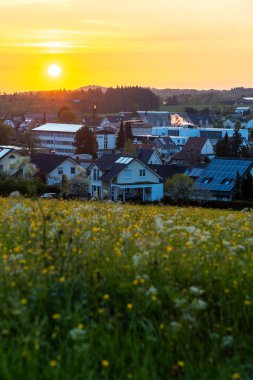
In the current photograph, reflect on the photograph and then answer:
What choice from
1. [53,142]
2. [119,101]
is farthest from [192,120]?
[53,142]

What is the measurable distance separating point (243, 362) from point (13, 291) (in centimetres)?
191

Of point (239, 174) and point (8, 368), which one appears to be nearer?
point (8, 368)

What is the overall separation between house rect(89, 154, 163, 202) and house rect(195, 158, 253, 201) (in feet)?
11.2

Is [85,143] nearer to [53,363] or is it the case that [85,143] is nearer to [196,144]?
[196,144]

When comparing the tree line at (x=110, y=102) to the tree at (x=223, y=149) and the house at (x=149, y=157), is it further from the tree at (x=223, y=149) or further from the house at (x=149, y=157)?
the house at (x=149, y=157)

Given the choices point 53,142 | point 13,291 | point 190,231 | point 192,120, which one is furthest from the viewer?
point 192,120

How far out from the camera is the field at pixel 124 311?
185 inches

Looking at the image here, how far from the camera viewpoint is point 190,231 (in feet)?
22.5

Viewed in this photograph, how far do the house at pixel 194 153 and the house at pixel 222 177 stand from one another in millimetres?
18178

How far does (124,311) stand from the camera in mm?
5297

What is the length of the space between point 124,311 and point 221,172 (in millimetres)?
46051

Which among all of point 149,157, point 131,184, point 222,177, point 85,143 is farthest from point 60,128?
point 131,184

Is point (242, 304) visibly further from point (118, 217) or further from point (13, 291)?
point (118, 217)

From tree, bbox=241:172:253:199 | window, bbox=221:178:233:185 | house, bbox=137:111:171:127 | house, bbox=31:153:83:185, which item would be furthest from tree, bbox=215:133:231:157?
house, bbox=137:111:171:127
